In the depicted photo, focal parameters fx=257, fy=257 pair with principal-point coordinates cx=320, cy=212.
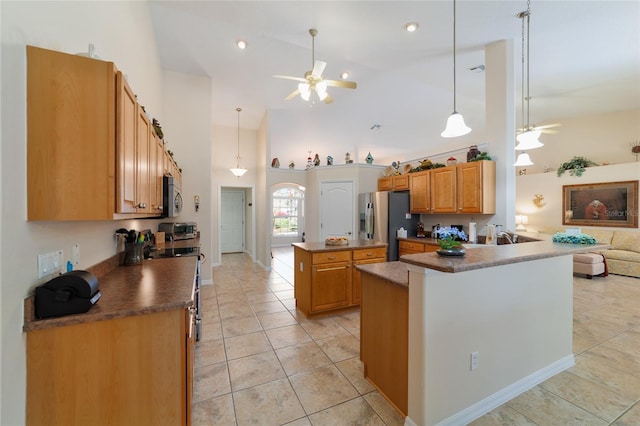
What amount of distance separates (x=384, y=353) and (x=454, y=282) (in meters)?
0.76

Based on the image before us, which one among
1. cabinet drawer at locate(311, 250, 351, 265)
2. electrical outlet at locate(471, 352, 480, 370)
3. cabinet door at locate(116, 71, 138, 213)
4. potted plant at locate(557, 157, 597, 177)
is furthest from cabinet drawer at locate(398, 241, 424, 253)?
potted plant at locate(557, 157, 597, 177)

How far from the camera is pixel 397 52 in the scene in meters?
3.88

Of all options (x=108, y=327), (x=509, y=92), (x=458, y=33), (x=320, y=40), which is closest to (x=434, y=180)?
(x=509, y=92)

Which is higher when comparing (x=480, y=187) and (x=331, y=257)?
(x=480, y=187)

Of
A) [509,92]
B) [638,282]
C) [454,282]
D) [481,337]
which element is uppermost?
[509,92]

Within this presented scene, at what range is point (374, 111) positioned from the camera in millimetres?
6594

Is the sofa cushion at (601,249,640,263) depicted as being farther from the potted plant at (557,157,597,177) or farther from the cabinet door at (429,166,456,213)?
the cabinet door at (429,166,456,213)

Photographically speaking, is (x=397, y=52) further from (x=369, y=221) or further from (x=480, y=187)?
(x=369, y=221)

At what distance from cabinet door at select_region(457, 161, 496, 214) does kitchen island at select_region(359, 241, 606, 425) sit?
1.63m

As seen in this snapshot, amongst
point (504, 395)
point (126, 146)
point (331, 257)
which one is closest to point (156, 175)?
point (126, 146)

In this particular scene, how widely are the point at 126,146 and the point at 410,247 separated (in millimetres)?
4364

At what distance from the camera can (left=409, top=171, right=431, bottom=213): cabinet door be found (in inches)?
185

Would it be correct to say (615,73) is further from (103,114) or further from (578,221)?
(103,114)

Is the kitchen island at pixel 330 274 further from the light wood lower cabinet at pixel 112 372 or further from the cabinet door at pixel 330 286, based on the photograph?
the light wood lower cabinet at pixel 112 372
